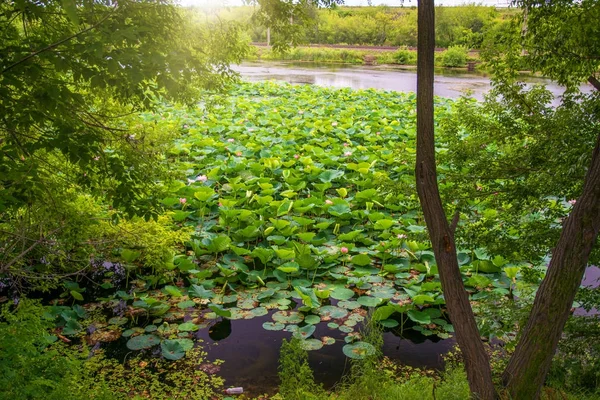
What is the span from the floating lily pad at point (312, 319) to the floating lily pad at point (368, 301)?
34 centimetres

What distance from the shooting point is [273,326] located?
3.50m

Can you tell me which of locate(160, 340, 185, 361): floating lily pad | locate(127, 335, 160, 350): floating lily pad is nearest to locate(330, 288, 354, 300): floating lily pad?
locate(160, 340, 185, 361): floating lily pad

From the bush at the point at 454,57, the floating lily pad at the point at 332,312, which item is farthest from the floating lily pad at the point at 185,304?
the bush at the point at 454,57

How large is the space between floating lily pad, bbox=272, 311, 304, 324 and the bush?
2207cm

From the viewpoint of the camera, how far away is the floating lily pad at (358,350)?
3.17m

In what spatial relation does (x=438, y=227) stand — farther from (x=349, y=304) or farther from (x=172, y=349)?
(x=172, y=349)

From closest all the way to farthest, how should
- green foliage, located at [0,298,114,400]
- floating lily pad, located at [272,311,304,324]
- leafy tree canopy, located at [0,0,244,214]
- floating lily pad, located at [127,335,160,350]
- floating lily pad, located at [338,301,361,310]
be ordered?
leafy tree canopy, located at [0,0,244,214], green foliage, located at [0,298,114,400], floating lily pad, located at [127,335,160,350], floating lily pad, located at [272,311,304,324], floating lily pad, located at [338,301,361,310]

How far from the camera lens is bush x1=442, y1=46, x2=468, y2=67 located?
2353cm

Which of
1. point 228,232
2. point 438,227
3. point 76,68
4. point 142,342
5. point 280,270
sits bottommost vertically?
point 142,342

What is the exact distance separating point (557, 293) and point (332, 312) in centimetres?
178

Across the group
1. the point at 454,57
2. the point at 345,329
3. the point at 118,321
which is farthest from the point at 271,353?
the point at 454,57

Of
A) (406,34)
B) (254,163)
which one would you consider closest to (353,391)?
(254,163)

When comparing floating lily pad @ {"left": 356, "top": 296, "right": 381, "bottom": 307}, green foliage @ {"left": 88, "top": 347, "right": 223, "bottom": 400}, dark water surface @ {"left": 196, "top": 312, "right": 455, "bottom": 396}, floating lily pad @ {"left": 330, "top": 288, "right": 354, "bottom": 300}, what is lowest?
dark water surface @ {"left": 196, "top": 312, "right": 455, "bottom": 396}

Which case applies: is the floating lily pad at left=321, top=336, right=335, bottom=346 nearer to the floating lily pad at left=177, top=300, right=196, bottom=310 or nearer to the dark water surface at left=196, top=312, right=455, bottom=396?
the dark water surface at left=196, top=312, right=455, bottom=396
